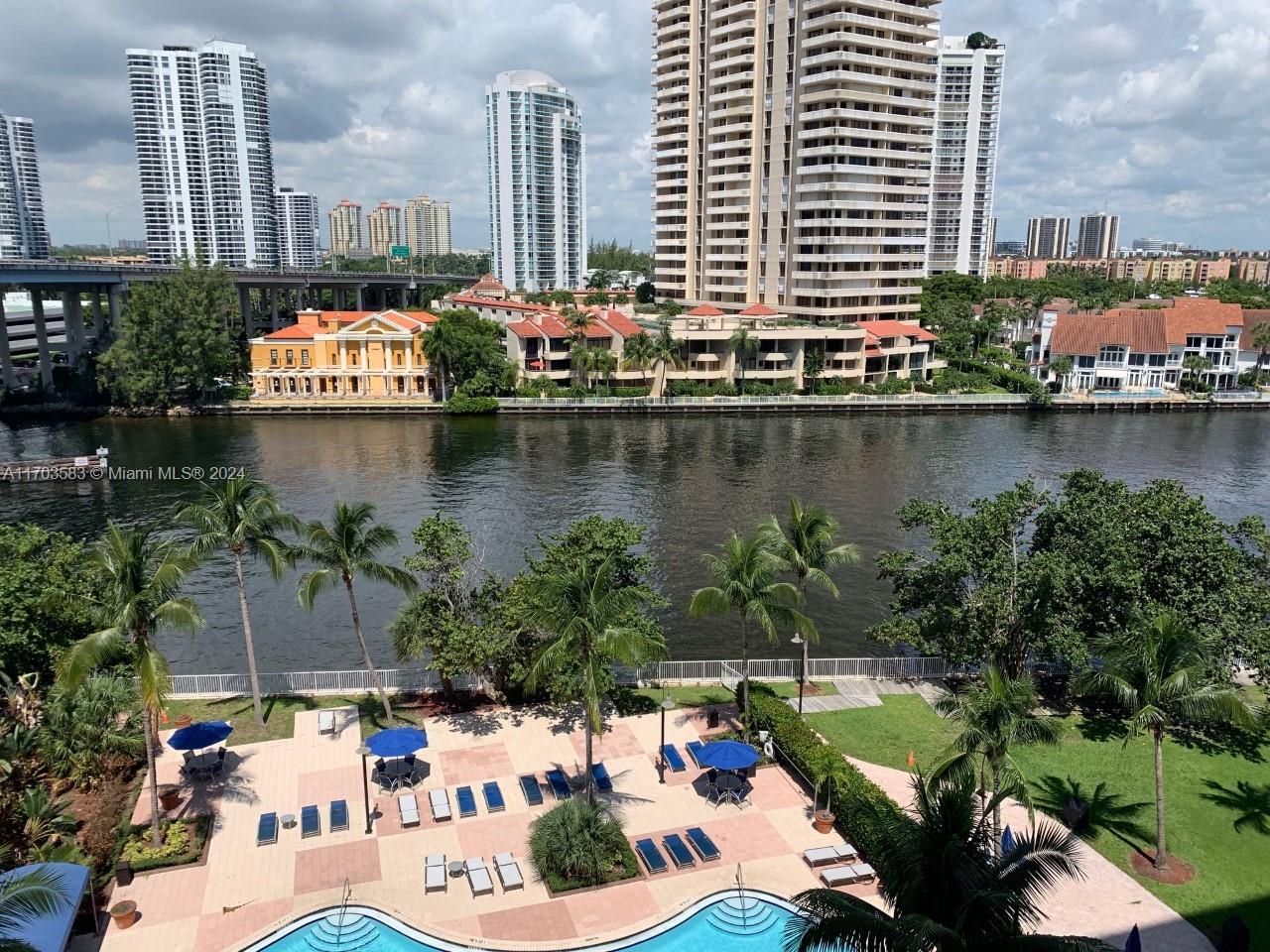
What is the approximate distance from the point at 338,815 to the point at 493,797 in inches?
166

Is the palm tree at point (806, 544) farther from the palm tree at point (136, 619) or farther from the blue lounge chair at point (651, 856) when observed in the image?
the palm tree at point (136, 619)

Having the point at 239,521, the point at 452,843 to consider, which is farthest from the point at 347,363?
the point at 452,843

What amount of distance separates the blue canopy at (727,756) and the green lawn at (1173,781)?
14.5ft

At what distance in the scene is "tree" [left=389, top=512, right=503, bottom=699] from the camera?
29.4 metres

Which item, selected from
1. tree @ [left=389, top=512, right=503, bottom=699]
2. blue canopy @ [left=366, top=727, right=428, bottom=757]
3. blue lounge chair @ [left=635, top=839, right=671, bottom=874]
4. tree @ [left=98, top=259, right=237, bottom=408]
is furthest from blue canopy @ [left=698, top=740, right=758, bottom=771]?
tree @ [left=98, top=259, right=237, bottom=408]

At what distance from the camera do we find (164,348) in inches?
3701

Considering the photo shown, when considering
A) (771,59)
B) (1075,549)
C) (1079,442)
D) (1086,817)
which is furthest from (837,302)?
(1086,817)

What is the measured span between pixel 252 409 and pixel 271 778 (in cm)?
8037

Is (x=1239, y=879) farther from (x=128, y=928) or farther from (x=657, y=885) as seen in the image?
(x=128, y=928)

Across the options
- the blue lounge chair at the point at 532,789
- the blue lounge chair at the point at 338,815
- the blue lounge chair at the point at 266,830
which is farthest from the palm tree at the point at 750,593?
the blue lounge chair at the point at 266,830

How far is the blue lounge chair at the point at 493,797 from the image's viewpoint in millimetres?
25141

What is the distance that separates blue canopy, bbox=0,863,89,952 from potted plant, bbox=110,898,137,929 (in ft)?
4.48

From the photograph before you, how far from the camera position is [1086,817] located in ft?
79.9

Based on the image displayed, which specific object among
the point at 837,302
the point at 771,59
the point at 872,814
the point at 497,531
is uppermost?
the point at 771,59
